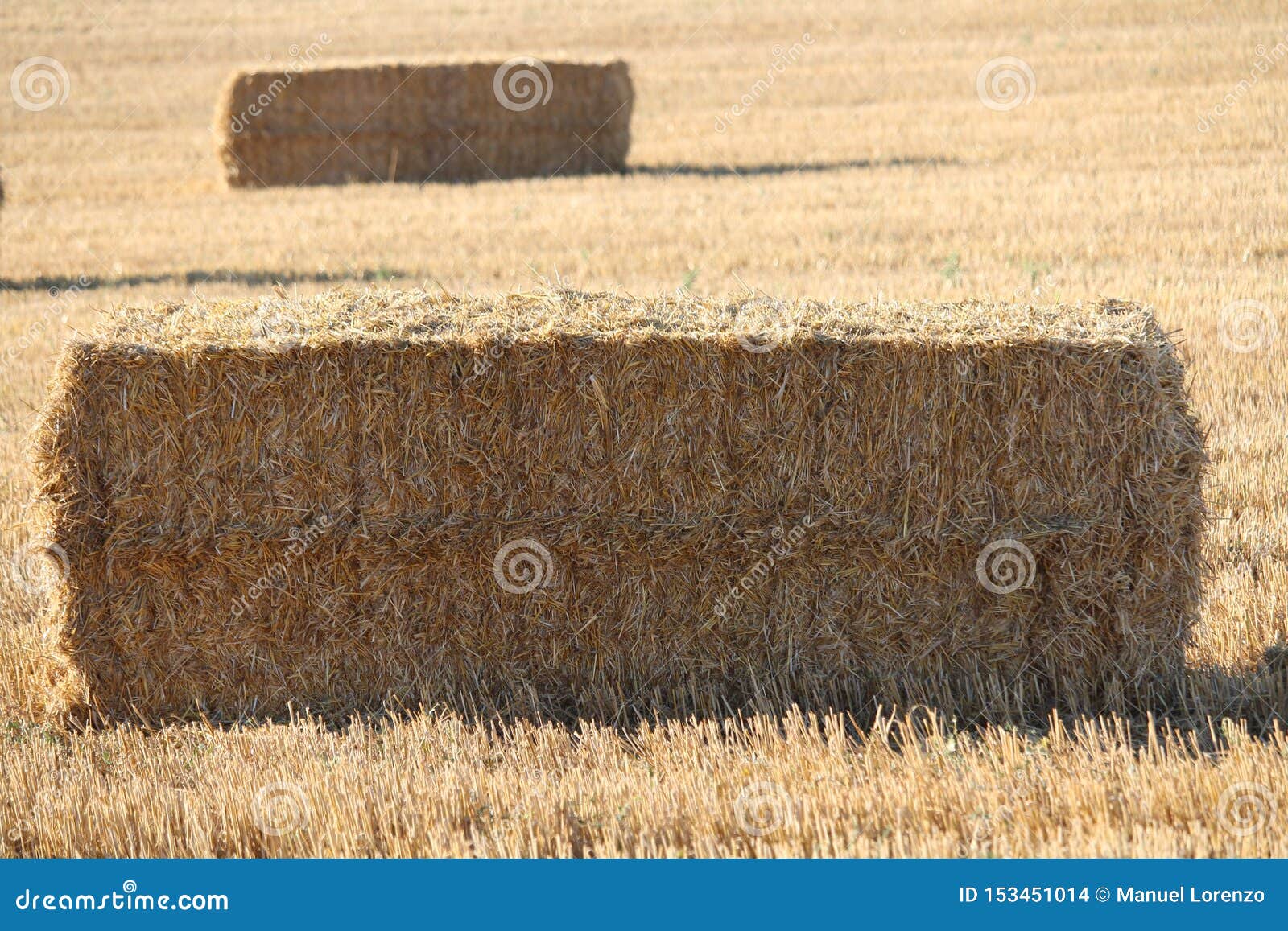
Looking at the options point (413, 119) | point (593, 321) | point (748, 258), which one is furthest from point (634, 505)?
point (413, 119)

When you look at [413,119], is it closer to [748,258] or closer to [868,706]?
[748,258]

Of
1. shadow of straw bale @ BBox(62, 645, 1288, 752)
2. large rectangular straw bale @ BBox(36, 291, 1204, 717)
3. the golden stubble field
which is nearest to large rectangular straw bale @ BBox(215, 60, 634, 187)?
the golden stubble field

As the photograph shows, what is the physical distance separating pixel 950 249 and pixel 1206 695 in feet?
30.4

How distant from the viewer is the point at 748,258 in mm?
13695

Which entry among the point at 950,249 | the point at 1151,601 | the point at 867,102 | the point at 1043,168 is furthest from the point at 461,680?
the point at 867,102

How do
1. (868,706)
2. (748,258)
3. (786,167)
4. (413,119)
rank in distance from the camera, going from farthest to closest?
(413,119) < (786,167) < (748,258) < (868,706)

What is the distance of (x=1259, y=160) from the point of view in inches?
654

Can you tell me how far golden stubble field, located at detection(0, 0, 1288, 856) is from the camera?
3.93 metres

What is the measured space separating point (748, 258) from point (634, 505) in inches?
363

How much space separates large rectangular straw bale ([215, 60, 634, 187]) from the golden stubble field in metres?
1.35

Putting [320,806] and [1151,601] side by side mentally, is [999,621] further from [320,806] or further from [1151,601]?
[320,806]

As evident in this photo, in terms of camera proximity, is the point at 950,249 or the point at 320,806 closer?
the point at 320,806

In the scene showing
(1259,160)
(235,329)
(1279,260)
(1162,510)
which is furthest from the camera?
(1259,160)

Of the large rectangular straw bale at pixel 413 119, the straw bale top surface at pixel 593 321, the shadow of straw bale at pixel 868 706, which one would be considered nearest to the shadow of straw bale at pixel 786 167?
the large rectangular straw bale at pixel 413 119
